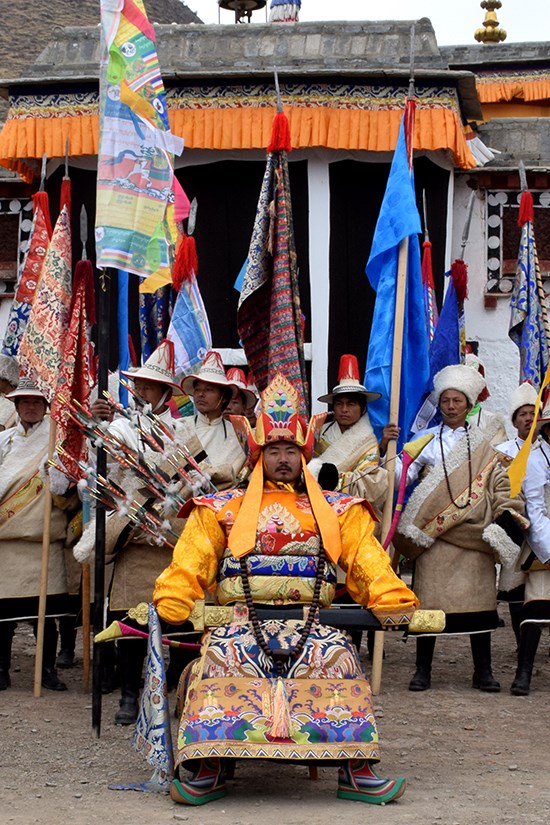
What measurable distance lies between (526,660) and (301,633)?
255 centimetres

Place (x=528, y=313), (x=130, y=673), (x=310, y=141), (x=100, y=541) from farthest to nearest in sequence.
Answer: (x=310, y=141), (x=528, y=313), (x=130, y=673), (x=100, y=541)

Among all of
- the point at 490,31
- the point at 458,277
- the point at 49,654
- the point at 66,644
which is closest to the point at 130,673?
the point at 49,654


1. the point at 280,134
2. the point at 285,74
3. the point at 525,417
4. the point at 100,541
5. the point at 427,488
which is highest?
the point at 285,74

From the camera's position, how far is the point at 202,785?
5.88 metres

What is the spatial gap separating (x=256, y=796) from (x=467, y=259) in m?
7.39

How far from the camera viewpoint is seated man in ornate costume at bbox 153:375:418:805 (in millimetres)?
5871

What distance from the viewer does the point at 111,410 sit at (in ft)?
24.5

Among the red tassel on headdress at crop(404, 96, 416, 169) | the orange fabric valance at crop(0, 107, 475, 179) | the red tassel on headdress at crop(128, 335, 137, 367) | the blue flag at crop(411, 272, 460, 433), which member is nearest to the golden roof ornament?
the orange fabric valance at crop(0, 107, 475, 179)

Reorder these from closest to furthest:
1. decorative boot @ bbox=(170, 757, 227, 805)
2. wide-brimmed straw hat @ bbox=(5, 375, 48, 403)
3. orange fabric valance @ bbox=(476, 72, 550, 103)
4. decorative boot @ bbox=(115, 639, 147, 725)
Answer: decorative boot @ bbox=(170, 757, 227, 805) < decorative boot @ bbox=(115, 639, 147, 725) < wide-brimmed straw hat @ bbox=(5, 375, 48, 403) < orange fabric valance @ bbox=(476, 72, 550, 103)

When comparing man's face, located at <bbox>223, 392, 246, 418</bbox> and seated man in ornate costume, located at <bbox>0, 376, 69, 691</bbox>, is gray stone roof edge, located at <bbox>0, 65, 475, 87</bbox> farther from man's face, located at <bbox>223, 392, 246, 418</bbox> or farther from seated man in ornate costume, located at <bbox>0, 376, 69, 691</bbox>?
seated man in ornate costume, located at <bbox>0, 376, 69, 691</bbox>

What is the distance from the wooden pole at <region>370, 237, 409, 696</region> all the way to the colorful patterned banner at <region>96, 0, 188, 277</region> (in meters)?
1.45

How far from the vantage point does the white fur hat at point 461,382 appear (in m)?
8.45

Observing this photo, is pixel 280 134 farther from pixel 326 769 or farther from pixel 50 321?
pixel 326 769

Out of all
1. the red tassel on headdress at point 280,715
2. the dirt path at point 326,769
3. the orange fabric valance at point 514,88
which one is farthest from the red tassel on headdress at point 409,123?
the orange fabric valance at point 514,88
